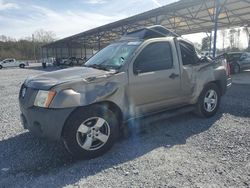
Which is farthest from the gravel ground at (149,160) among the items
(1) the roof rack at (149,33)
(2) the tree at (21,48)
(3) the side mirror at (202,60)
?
(2) the tree at (21,48)

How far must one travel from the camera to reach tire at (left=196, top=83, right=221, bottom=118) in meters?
5.62

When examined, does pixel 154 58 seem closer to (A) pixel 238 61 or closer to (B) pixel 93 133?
(B) pixel 93 133

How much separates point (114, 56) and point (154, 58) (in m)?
0.75

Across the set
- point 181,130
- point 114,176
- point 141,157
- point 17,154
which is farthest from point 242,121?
point 17,154

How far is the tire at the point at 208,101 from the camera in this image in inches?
221

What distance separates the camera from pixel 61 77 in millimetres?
4059

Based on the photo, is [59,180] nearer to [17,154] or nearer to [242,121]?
[17,154]

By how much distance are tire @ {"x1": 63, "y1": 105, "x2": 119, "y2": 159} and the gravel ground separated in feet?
0.55

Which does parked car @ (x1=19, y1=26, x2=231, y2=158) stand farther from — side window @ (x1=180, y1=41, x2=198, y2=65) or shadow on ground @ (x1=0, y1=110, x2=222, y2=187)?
shadow on ground @ (x1=0, y1=110, x2=222, y2=187)

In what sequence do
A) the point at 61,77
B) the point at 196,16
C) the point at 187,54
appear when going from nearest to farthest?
the point at 61,77 → the point at 187,54 → the point at 196,16

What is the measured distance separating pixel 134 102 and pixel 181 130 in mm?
1347

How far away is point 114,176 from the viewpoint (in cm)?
340

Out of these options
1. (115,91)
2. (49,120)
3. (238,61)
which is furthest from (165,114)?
(238,61)

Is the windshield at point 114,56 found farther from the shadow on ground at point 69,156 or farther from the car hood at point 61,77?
the shadow on ground at point 69,156
